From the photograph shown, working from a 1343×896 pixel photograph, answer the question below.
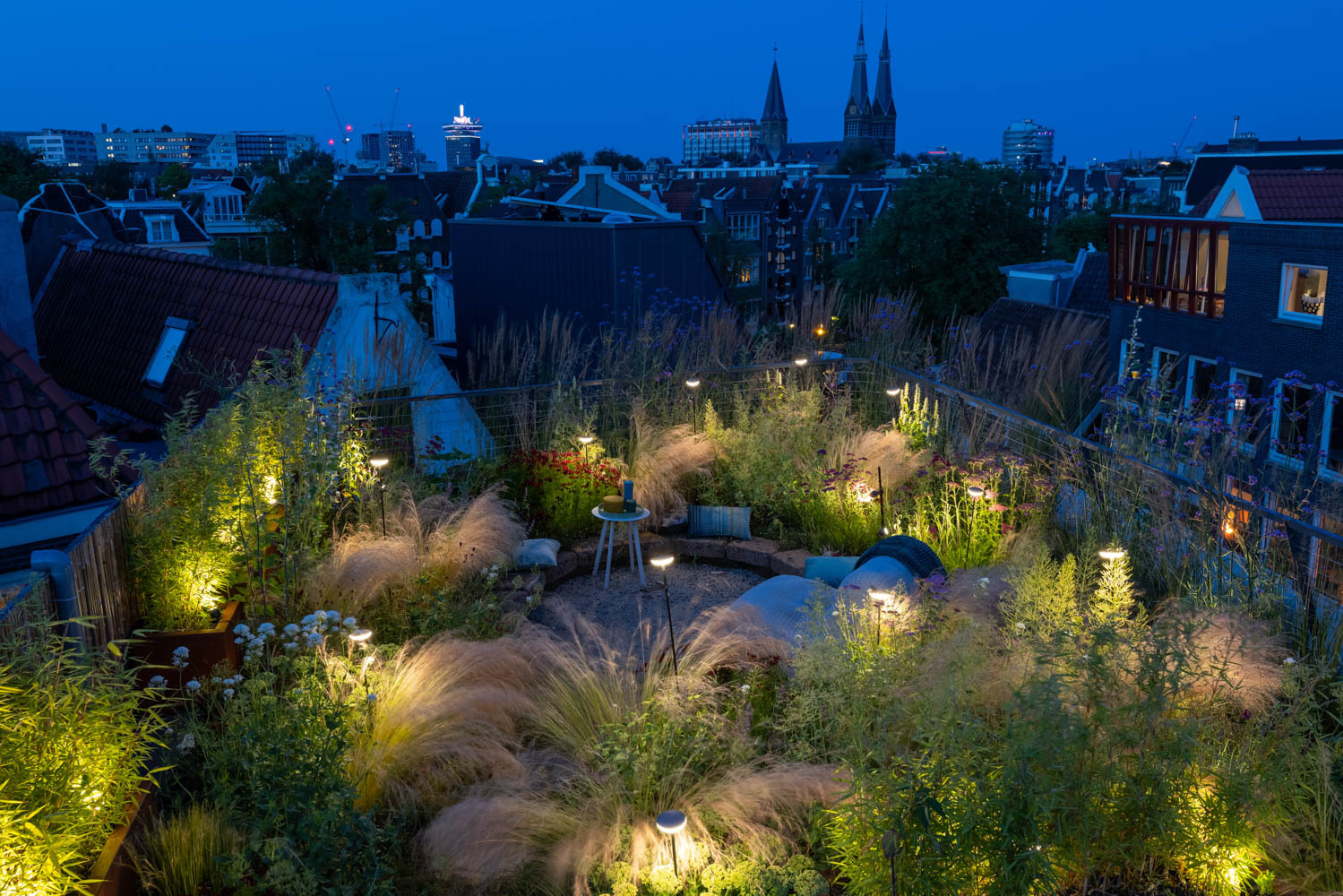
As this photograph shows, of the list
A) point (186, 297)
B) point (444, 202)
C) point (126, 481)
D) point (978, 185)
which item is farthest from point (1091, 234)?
point (126, 481)

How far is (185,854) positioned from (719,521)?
12.5 feet

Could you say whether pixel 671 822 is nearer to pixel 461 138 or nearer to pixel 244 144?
pixel 461 138

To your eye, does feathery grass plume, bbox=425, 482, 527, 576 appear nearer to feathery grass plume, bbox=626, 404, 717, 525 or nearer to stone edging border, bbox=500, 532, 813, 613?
stone edging border, bbox=500, 532, 813, 613

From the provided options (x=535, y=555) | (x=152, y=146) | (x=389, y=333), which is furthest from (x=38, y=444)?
(x=152, y=146)

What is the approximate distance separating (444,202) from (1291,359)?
130 ft

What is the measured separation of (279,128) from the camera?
554 ft

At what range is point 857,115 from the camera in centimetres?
15675

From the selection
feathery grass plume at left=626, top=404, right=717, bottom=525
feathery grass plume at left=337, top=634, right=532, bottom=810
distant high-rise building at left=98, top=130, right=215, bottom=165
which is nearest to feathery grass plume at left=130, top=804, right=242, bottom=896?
feathery grass plume at left=337, top=634, right=532, bottom=810

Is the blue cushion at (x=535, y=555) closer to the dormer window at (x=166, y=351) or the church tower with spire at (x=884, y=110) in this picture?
the dormer window at (x=166, y=351)

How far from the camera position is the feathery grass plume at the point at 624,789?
277cm

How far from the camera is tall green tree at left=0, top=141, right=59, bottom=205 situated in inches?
1086

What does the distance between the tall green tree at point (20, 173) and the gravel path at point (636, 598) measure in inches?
998

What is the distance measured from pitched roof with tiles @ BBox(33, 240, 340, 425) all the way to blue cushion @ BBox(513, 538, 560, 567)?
3275mm

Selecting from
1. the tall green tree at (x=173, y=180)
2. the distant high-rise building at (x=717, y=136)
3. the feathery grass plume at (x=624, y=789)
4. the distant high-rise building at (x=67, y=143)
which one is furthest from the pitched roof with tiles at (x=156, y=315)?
the distant high-rise building at (x=717, y=136)
